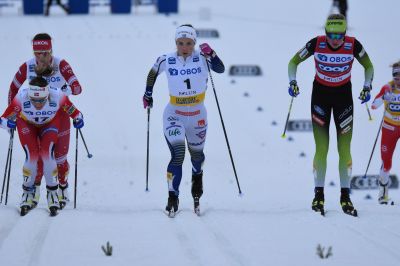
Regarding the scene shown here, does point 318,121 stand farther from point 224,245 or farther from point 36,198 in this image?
point 36,198

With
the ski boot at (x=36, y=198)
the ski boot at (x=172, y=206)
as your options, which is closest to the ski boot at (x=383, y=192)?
the ski boot at (x=172, y=206)

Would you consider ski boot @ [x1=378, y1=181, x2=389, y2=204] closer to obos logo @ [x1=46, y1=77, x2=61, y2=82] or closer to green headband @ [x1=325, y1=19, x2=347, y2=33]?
green headband @ [x1=325, y1=19, x2=347, y2=33]

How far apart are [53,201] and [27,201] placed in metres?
0.36

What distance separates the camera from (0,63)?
20.0 meters

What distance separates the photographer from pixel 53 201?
10.0 m

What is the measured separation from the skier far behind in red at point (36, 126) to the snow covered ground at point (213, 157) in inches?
16.2

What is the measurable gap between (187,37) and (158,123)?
780 centimetres

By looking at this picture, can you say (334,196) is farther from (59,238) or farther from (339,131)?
(59,238)

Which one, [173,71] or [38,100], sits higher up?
[173,71]

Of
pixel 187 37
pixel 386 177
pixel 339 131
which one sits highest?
pixel 187 37

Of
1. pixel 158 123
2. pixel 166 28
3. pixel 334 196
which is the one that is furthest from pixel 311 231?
pixel 166 28

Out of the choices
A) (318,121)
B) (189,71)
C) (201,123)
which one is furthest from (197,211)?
(318,121)

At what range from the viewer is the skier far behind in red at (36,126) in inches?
392

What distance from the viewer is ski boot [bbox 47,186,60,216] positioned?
9.68m
